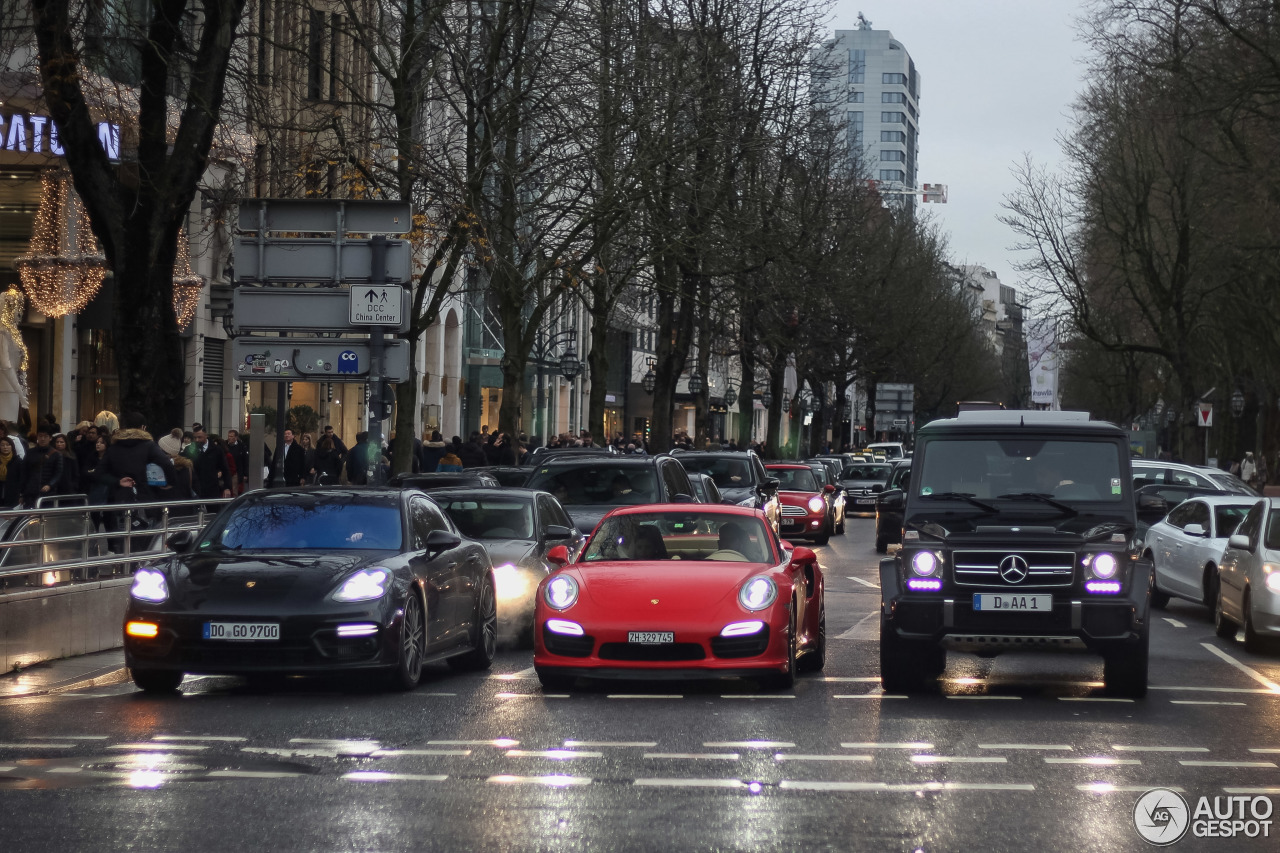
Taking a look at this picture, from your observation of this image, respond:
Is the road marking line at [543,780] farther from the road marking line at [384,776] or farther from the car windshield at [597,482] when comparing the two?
the car windshield at [597,482]

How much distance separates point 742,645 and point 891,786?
3.74 m

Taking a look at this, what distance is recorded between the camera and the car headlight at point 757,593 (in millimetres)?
12656

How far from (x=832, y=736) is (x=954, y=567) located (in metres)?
2.29

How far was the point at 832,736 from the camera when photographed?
1058cm

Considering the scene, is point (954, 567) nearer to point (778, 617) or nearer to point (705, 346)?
point (778, 617)

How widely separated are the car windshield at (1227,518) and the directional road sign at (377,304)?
30.0ft

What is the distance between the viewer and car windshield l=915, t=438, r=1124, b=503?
13.2 meters

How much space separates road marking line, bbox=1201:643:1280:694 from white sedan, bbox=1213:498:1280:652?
34cm

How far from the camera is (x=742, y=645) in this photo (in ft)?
41.1

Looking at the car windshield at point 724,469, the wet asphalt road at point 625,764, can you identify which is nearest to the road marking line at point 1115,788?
the wet asphalt road at point 625,764

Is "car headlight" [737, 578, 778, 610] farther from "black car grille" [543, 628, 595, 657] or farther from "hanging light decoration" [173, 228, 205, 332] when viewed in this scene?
"hanging light decoration" [173, 228, 205, 332]

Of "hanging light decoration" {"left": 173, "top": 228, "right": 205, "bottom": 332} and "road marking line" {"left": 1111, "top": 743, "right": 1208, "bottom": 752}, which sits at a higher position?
"hanging light decoration" {"left": 173, "top": 228, "right": 205, "bottom": 332}

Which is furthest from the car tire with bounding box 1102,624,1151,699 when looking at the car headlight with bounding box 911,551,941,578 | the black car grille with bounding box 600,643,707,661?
the black car grille with bounding box 600,643,707,661

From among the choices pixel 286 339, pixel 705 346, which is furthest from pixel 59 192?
pixel 705 346
